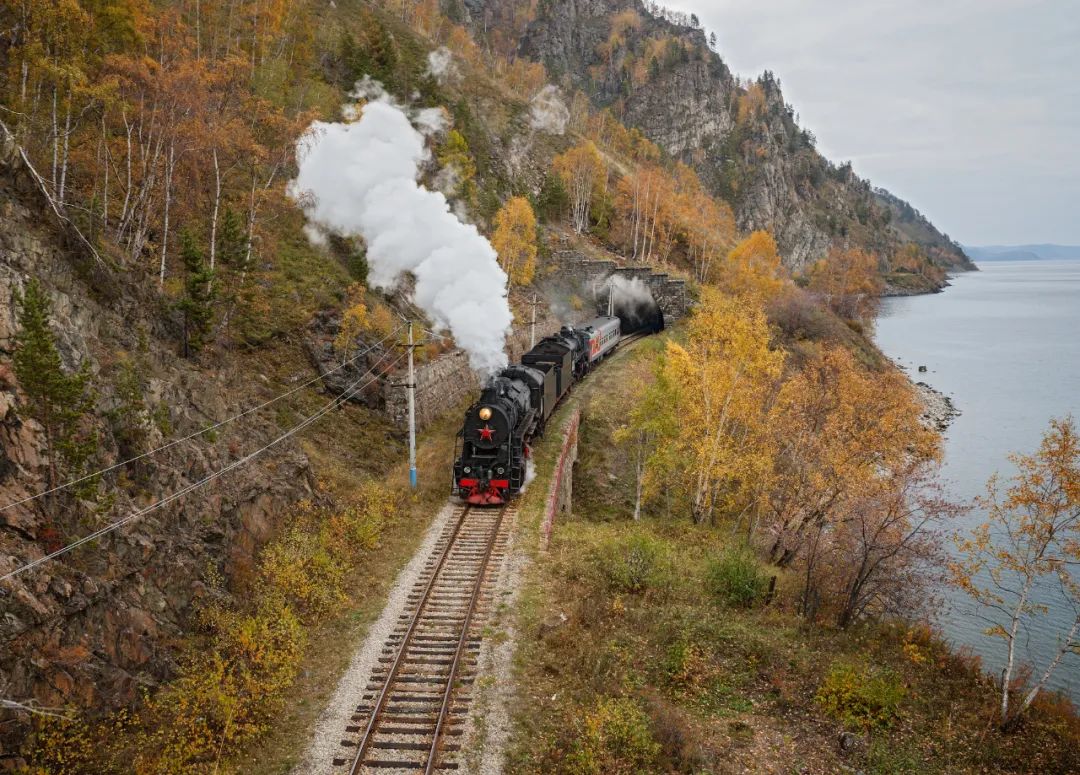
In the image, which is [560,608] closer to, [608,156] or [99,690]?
[99,690]

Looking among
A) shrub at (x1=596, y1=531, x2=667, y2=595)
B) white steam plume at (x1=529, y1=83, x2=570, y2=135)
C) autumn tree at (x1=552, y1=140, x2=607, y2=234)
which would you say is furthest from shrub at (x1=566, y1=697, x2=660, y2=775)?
white steam plume at (x1=529, y1=83, x2=570, y2=135)

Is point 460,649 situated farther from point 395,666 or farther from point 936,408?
point 936,408

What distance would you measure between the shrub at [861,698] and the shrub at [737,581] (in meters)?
4.20

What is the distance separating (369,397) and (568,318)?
31.3m

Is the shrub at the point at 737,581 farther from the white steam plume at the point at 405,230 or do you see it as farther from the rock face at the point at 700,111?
the rock face at the point at 700,111

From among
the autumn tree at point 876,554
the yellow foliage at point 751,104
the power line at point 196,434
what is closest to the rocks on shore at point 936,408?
the autumn tree at point 876,554

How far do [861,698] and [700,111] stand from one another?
17010 cm

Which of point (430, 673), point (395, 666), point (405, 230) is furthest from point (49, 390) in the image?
point (405, 230)

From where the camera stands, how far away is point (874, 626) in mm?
17219

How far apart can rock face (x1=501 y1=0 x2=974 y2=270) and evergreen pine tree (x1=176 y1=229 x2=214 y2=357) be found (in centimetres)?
13968

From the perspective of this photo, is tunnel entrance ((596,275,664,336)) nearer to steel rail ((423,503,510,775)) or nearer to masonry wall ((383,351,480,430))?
masonry wall ((383,351,480,430))

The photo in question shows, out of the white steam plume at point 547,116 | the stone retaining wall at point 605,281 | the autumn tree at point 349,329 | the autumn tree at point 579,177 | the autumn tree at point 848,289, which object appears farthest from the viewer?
the white steam plume at point 547,116

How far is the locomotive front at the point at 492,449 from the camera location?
75.0 feet

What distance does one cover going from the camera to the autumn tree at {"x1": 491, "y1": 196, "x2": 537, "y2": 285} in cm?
4675
